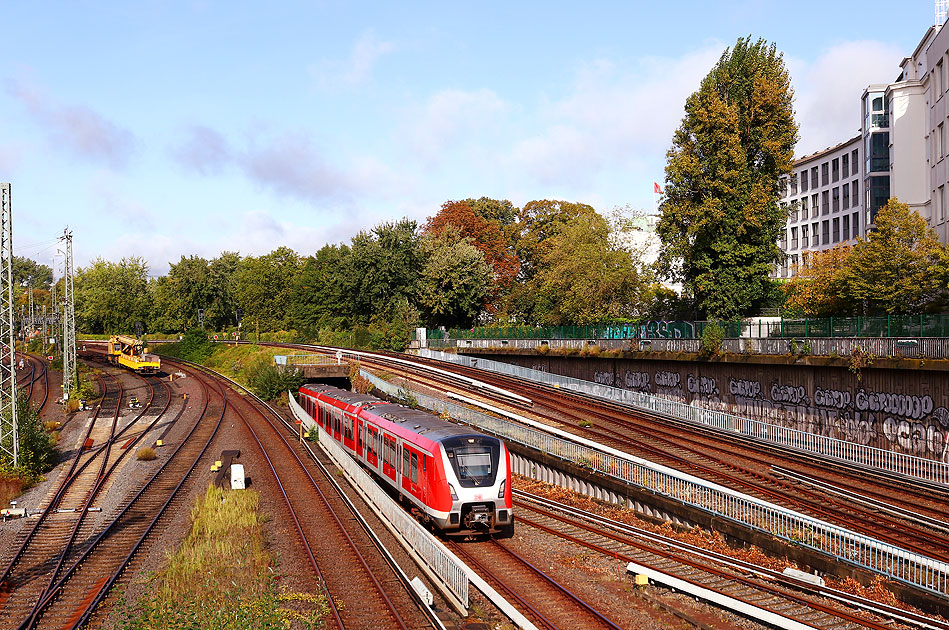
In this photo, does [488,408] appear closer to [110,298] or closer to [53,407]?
[53,407]

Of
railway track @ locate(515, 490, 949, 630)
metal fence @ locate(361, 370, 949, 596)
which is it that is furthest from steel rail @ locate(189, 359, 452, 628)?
metal fence @ locate(361, 370, 949, 596)

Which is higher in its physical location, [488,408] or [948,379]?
[948,379]

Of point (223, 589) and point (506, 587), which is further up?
point (223, 589)

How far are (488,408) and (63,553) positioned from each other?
21.2 meters

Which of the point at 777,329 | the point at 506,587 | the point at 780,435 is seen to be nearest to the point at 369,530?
the point at 506,587

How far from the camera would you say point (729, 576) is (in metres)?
16.1

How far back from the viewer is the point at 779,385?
111 ft

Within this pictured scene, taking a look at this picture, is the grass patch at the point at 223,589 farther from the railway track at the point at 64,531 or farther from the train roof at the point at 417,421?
the train roof at the point at 417,421

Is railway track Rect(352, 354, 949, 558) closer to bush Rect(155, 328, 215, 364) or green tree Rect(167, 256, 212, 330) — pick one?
bush Rect(155, 328, 215, 364)

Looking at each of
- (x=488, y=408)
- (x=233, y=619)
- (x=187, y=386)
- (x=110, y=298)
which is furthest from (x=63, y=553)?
(x=110, y=298)

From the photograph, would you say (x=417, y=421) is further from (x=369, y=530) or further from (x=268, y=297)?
(x=268, y=297)

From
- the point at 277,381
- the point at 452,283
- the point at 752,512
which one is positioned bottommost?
the point at 752,512

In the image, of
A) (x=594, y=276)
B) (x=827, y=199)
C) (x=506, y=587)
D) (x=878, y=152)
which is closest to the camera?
(x=506, y=587)

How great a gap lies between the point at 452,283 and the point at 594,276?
2143 cm
